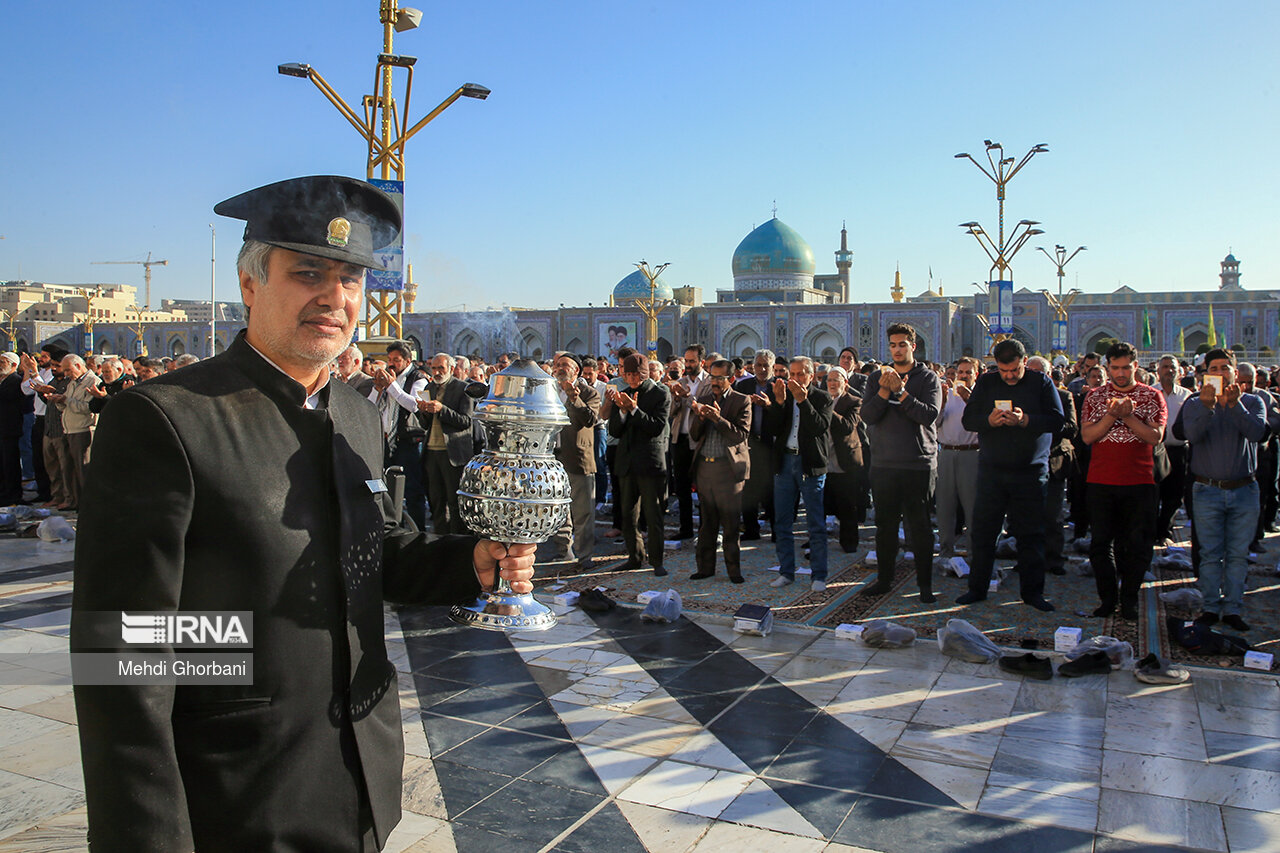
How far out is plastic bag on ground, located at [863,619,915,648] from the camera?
6.04 m

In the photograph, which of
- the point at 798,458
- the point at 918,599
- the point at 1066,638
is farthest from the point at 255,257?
the point at 798,458

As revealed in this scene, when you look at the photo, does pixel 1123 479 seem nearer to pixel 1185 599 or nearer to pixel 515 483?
pixel 1185 599

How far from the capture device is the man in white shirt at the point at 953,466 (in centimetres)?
855

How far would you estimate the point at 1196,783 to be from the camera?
4.03 metres

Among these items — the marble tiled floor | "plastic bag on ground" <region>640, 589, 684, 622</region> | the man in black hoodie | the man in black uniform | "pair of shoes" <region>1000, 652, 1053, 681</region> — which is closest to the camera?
the man in black uniform

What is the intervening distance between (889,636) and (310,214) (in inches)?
Result: 199

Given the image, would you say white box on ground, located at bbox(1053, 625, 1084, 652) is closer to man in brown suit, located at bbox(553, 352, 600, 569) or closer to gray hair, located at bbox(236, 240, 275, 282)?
Answer: man in brown suit, located at bbox(553, 352, 600, 569)

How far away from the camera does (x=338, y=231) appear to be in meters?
1.94

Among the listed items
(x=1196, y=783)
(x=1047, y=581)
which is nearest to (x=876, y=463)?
(x=1047, y=581)

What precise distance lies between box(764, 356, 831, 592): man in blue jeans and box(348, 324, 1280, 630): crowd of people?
19 millimetres

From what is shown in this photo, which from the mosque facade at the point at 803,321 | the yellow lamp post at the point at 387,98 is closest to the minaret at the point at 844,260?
the mosque facade at the point at 803,321

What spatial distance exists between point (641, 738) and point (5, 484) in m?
11.4

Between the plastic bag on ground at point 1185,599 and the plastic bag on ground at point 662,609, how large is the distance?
3.82 m

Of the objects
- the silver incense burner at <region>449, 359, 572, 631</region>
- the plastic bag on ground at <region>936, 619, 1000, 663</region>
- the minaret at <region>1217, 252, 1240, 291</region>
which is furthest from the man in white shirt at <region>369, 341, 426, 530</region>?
the minaret at <region>1217, 252, 1240, 291</region>
